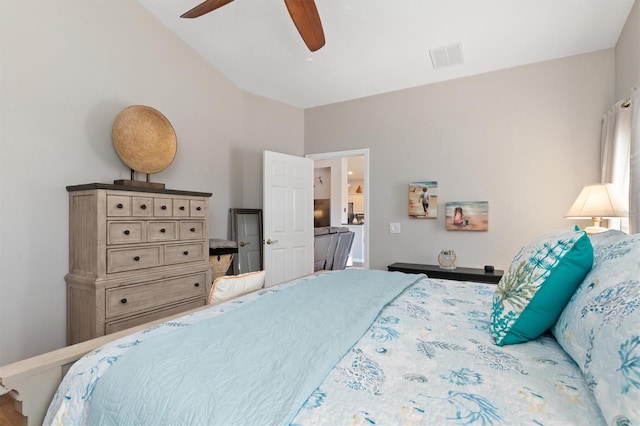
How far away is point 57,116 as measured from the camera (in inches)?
91.0

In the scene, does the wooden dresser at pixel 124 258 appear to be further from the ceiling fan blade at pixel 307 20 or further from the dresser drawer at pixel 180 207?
the ceiling fan blade at pixel 307 20

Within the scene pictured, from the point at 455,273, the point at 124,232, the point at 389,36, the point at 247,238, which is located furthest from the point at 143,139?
the point at 455,273

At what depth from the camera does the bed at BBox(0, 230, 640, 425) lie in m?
0.67

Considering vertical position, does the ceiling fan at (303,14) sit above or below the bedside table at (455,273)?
above

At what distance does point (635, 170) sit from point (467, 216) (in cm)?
153

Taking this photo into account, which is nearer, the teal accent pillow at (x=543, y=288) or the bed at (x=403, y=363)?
the bed at (x=403, y=363)

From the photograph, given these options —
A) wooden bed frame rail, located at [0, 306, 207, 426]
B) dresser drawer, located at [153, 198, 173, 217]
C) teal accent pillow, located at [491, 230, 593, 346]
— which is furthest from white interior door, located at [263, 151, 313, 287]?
teal accent pillow, located at [491, 230, 593, 346]

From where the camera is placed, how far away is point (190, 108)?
11.3 ft

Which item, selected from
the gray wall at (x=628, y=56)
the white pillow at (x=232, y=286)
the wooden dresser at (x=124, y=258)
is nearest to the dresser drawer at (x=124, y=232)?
the wooden dresser at (x=124, y=258)

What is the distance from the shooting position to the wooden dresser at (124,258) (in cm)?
216

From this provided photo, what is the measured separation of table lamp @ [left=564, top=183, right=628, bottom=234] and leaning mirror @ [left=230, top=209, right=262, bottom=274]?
130 inches

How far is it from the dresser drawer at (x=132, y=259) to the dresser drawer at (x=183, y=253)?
9 centimetres

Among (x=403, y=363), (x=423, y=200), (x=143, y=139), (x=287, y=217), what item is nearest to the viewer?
(x=403, y=363)

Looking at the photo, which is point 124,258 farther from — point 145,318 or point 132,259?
point 145,318
